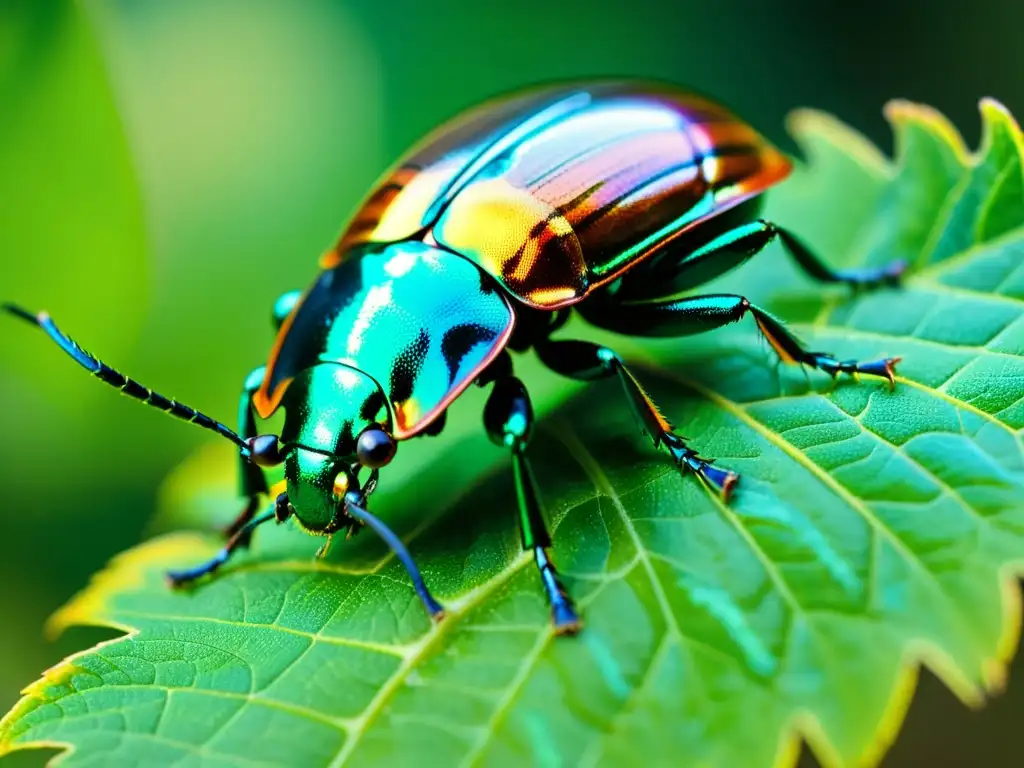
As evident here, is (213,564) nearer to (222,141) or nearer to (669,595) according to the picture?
(669,595)

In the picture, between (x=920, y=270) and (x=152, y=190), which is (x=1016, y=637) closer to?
(x=920, y=270)

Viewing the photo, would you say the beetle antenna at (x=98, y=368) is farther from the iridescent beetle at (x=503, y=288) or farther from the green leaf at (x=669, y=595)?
the green leaf at (x=669, y=595)

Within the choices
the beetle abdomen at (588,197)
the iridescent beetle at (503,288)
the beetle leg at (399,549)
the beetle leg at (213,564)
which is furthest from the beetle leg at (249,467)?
the beetle abdomen at (588,197)

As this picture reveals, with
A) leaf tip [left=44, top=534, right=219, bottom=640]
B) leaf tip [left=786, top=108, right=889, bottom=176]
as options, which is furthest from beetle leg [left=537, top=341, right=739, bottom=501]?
leaf tip [left=786, top=108, right=889, bottom=176]

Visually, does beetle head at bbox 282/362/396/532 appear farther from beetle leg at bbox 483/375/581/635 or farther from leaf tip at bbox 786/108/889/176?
leaf tip at bbox 786/108/889/176

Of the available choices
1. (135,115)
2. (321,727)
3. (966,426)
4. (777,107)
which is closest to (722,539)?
(966,426)

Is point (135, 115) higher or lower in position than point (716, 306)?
higher
